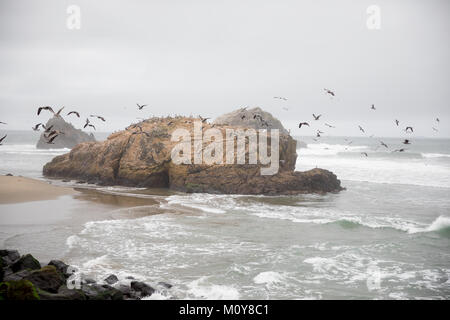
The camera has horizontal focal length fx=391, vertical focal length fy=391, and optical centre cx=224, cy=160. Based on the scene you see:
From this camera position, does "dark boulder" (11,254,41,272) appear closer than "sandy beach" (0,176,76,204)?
Yes

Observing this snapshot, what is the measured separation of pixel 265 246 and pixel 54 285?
23.0 feet

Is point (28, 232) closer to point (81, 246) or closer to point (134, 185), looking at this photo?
point (81, 246)

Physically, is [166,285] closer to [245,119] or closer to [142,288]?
[142,288]

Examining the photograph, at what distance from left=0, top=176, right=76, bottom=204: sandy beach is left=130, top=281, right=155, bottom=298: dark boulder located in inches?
526

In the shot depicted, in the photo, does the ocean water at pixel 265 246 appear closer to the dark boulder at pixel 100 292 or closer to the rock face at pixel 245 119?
the dark boulder at pixel 100 292

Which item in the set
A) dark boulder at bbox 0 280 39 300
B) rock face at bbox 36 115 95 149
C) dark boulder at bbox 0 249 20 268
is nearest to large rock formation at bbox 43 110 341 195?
dark boulder at bbox 0 249 20 268

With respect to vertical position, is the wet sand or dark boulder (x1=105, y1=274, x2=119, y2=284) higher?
the wet sand

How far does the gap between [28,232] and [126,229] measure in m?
3.37

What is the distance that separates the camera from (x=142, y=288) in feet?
29.2

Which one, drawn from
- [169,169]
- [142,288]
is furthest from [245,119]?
[142,288]

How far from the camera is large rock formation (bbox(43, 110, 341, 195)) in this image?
24672 millimetres

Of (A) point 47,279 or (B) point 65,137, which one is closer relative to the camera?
(A) point 47,279

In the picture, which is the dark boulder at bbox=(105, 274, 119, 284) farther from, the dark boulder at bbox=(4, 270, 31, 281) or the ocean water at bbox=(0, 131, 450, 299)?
the dark boulder at bbox=(4, 270, 31, 281)
